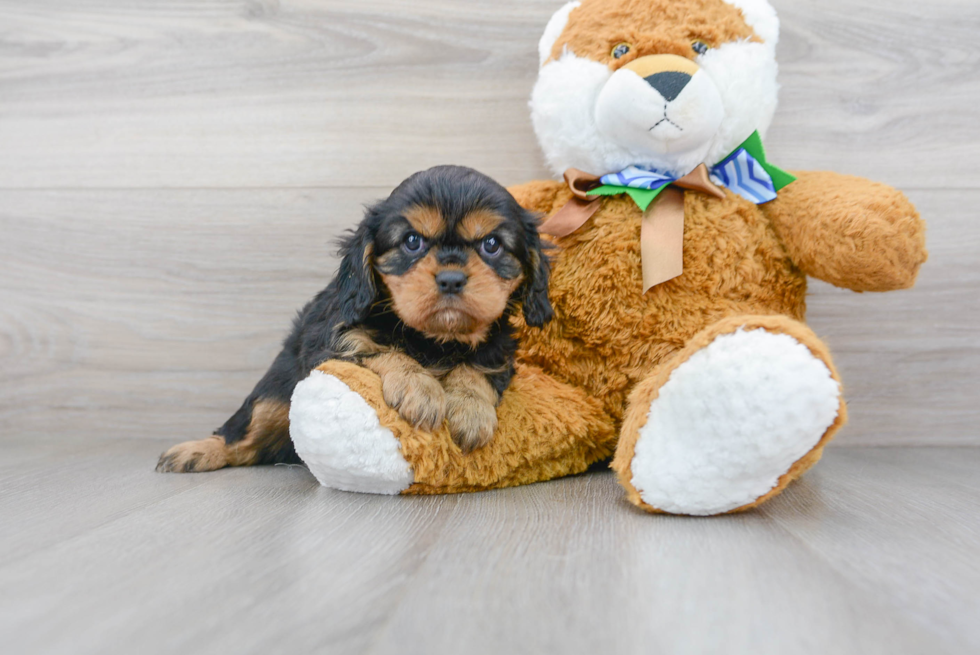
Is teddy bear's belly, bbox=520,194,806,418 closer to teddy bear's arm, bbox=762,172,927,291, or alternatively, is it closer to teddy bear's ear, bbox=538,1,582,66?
teddy bear's arm, bbox=762,172,927,291

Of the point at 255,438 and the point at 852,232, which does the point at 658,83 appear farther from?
the point at 255,438

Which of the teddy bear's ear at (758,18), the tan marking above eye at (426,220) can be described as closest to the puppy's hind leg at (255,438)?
the tan marking above eye at (426,220)

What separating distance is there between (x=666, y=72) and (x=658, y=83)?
0.03 meters

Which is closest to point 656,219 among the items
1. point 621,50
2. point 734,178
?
point 734,178

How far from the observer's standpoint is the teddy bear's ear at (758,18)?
158 cm

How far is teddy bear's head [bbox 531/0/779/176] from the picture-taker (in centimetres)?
144

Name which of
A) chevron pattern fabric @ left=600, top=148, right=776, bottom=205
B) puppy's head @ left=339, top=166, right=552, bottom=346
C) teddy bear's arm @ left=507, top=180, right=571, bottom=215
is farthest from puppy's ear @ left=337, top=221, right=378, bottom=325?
chevron pattern fabric @ left=600, top=148, right=776, bottom=205

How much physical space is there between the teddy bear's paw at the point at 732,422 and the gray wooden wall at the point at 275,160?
104 cm

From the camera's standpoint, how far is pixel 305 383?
51.4 inches

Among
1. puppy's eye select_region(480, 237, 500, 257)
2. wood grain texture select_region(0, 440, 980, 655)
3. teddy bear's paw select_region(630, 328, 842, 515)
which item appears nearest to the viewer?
wood grain texture select_region(0, 440, 980, 655)

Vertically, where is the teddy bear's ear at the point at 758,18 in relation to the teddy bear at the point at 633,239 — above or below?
above

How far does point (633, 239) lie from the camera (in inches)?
60.7

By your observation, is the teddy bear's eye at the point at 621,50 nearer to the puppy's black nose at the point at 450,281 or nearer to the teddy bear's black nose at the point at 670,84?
the teddy bear's black nose at the point at 670,84

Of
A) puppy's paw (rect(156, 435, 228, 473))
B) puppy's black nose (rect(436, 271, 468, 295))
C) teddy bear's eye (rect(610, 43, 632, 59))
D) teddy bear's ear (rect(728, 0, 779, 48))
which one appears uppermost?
teddy bear's ear (rect(728, 0, 779, 48))
